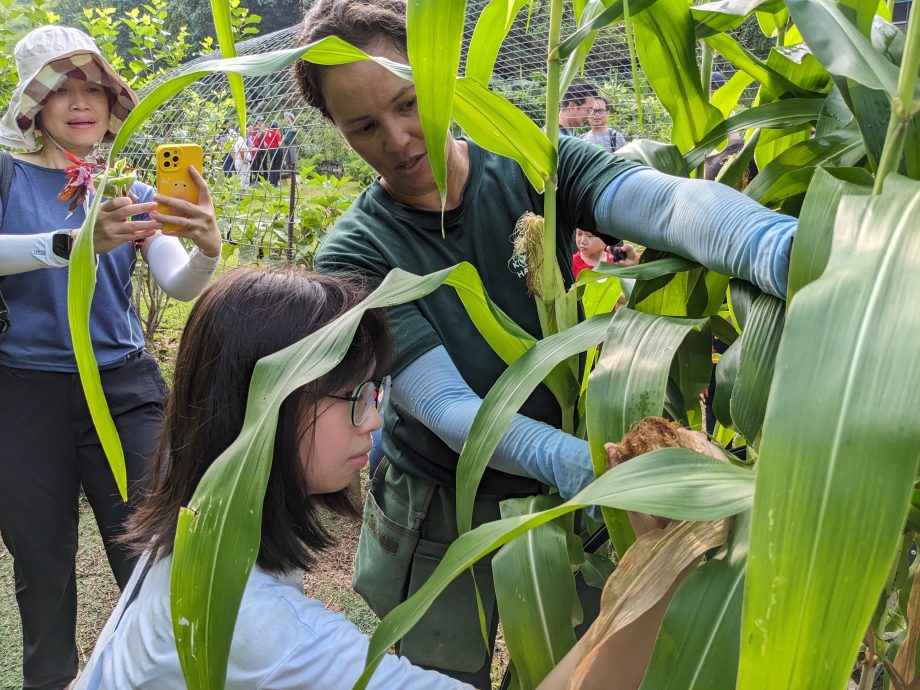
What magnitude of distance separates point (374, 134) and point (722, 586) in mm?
550

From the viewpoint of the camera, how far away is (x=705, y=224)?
Answer: 1.81 feet

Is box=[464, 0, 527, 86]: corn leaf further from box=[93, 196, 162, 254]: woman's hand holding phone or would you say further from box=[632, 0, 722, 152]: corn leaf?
box=[93, 196, 162, 254]: woman's hand holding phone

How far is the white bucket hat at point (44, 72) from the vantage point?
1376mm

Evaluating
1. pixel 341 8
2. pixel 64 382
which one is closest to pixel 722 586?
pixel 341 8

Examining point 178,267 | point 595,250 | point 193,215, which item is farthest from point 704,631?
point 595,250

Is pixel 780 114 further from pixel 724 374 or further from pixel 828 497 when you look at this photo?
pixel 828 497

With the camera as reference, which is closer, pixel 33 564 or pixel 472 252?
pixel 472 252

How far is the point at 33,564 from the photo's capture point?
1411 millimetres

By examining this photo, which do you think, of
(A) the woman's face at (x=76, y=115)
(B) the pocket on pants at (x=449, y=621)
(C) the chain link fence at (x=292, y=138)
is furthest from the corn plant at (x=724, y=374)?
(C) the chain link fence at (x=292, y=138)

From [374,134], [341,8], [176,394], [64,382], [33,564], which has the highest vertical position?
[341,8]

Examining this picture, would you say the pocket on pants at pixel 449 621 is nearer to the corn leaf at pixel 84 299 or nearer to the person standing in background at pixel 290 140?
the corn leaf at pixel 84 299

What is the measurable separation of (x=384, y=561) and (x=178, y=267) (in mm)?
657

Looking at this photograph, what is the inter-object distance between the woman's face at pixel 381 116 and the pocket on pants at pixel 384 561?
41 cm

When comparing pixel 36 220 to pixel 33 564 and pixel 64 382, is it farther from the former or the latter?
pixel 33 564
